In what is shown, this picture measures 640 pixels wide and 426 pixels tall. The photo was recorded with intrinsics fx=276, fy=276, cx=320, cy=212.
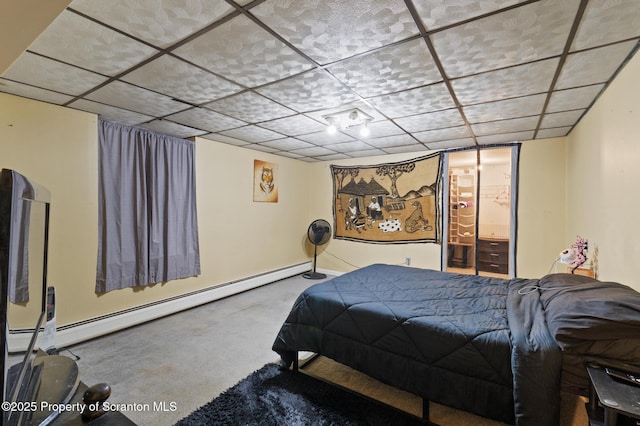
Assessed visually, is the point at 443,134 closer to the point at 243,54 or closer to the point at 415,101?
the point at 415,101

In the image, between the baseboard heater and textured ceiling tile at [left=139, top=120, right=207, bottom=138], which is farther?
textured ceiling tile at [left=139, top=120, right=207, bottom=138]

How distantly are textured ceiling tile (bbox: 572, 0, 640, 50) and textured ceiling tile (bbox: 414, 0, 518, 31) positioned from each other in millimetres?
413

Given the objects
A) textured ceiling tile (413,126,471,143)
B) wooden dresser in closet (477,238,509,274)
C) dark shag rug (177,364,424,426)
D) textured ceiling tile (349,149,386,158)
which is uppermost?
textured ceiling tile (349,149,386,158)

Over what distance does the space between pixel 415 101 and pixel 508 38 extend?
0.92 m

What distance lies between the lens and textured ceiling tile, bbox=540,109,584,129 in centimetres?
266

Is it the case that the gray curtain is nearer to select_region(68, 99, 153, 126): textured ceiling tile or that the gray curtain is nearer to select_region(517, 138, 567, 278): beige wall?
select_region(68, 99, 153, 126): textured ceiling tile

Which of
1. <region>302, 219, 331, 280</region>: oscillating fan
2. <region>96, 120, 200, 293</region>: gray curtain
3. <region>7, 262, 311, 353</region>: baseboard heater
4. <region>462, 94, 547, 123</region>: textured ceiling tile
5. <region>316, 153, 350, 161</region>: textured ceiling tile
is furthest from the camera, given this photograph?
<region>302, 219, 331, 280</region>: oscillating fan

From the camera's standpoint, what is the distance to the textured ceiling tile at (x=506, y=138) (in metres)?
3.45

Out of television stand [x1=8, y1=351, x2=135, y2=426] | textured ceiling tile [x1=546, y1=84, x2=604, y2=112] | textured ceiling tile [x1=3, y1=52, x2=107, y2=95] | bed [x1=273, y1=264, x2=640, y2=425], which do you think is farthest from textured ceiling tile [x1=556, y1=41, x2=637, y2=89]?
textured ceiling tile [x1=3, y1=52, x2=107, y2=95]

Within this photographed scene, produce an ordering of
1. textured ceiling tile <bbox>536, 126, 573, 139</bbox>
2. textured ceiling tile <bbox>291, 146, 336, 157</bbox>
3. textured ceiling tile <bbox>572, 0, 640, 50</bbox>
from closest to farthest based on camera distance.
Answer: textured ceiling tile <bbox>572, 0, 640, 50</bbox>, textured ceiling tile <bbox>536, 126, 573, 139</bbox>, textured ceiling tile <bbox>291, 146, 336, 157</bbox>

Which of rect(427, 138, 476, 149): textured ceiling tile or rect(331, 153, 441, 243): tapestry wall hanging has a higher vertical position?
rect(427, 138, 476, 149): textured ceiling tile

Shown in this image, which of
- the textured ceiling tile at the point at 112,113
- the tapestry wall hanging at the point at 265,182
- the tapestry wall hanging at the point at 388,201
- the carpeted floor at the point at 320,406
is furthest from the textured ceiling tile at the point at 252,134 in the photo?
the carpeted floor at the point at 320,406

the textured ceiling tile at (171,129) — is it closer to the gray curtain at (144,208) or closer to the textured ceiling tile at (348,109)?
the gray curtain at (144,208)

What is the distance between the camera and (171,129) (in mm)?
3266
